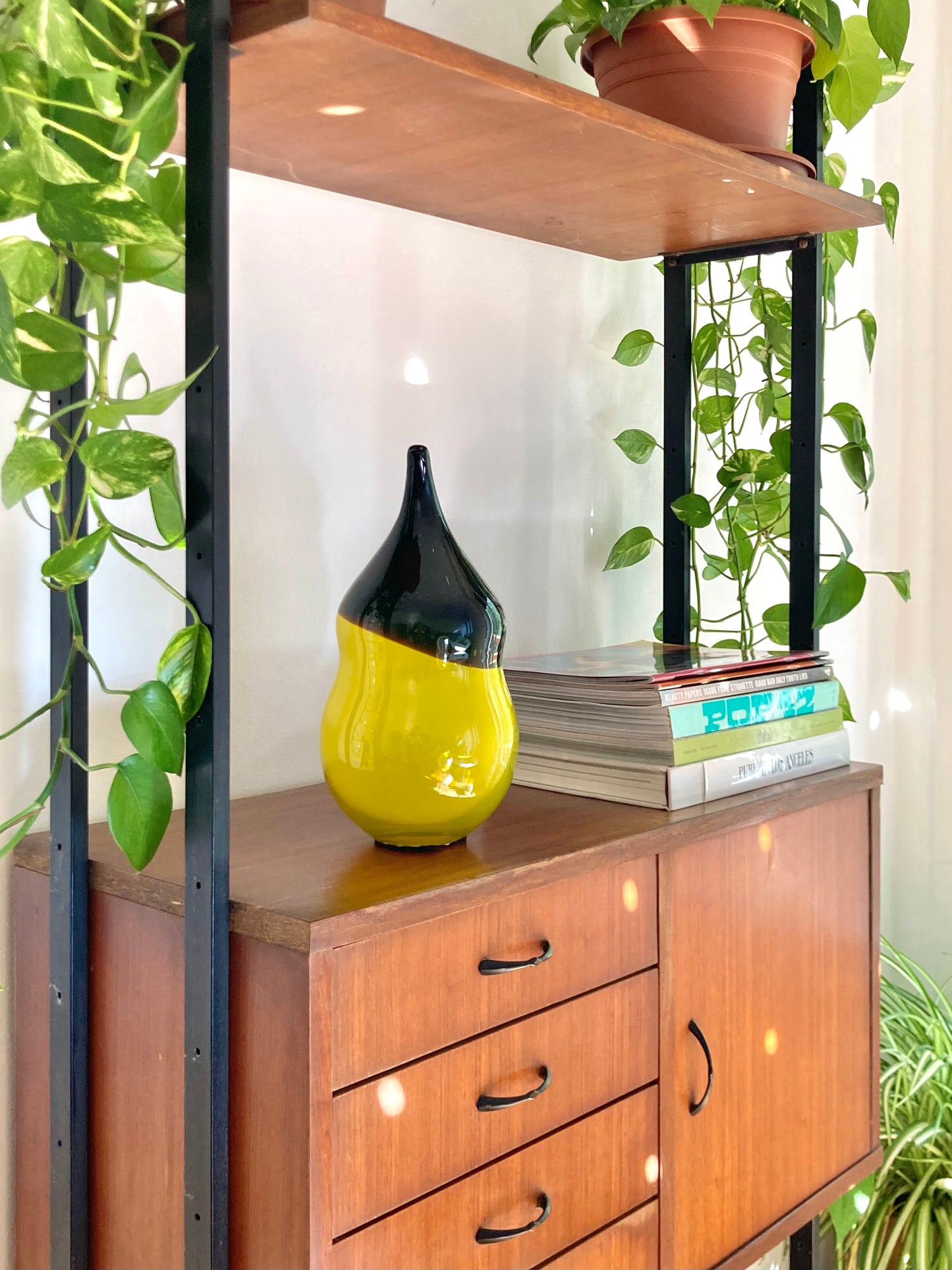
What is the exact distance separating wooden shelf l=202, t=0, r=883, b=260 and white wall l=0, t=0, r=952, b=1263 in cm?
7

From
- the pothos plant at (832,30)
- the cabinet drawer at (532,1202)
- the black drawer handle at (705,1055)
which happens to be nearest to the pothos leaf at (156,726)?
the cabinet drawer at (532,1202)

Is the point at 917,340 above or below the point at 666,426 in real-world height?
above

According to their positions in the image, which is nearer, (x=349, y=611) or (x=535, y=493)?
(x=349, y=611)

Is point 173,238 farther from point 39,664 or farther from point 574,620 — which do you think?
point 574,620

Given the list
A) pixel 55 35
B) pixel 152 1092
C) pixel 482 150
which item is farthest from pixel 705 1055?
pixel 55 35

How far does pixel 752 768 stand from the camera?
122 cm

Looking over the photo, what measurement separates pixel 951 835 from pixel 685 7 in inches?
60.9

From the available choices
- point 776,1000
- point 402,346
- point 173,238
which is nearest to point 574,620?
point 402,346

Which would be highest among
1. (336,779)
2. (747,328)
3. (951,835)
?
(747,328)

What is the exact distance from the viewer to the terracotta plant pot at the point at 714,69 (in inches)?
46.1

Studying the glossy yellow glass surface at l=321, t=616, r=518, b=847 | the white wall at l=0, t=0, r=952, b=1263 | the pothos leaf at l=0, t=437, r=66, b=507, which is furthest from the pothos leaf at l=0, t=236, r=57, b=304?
the glossy yellow glass surface at l=321, t=616, r=518, b=847

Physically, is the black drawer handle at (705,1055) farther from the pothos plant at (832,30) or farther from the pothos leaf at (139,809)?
the pothos plant at (832,30)

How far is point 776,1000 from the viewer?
1230 millimetres

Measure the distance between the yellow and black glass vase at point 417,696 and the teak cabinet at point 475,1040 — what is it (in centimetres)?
4
